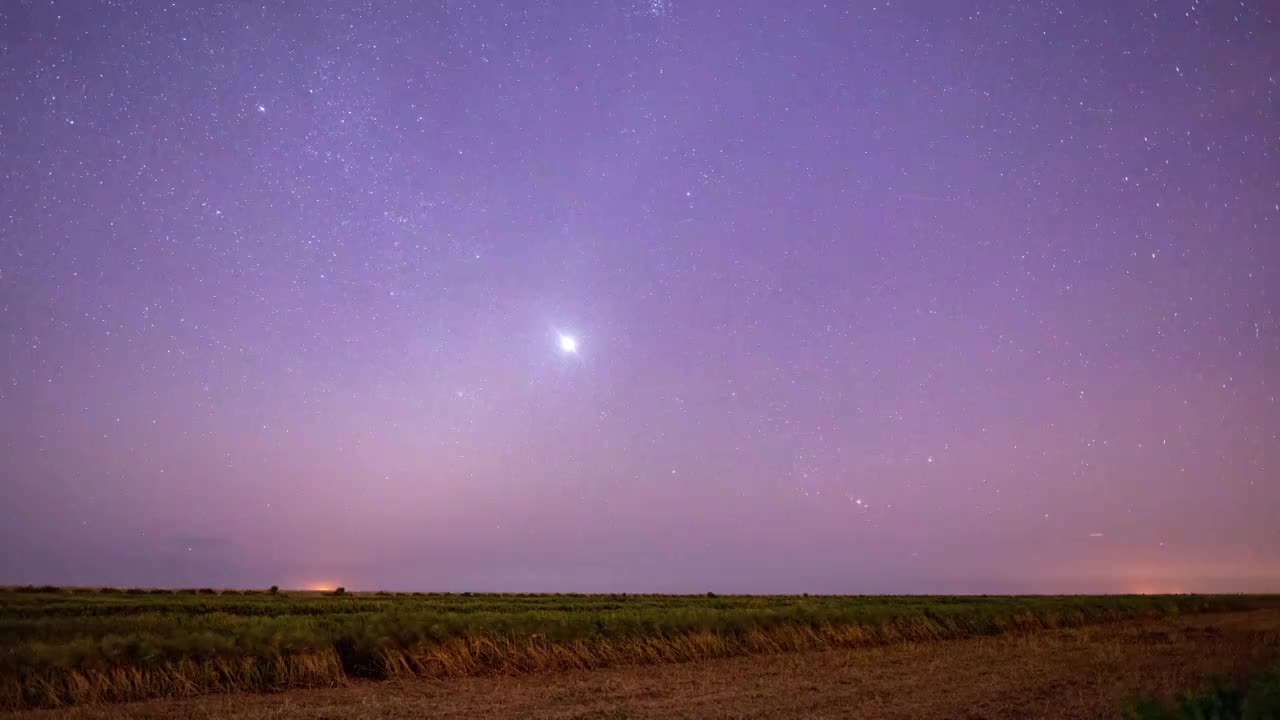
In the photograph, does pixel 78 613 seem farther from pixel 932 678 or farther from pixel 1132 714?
pixel 1132 714

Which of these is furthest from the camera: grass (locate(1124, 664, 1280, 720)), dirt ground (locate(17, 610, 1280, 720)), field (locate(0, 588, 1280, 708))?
field (locate(0, 588, 1280, 708))

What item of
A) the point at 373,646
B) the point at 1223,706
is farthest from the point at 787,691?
the point at 1223,706

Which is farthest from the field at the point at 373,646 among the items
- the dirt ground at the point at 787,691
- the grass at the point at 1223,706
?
the grass at the point at 1223,706

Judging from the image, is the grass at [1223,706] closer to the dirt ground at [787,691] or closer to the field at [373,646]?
the dirt ground at [787,691]

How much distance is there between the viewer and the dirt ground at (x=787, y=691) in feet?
Result: 42.7

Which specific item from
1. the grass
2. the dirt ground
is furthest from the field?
the grass

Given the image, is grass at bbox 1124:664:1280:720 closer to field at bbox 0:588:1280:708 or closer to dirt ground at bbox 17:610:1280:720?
dirt ground at bbox 17:610:1280:720

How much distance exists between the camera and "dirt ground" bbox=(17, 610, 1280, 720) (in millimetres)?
13000

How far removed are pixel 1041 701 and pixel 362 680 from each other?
12.8 metres

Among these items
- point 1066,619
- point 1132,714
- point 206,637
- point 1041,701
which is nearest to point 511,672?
point 206,637

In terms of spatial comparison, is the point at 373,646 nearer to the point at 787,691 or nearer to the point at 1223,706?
the point at 787,691

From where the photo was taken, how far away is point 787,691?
15250 mm

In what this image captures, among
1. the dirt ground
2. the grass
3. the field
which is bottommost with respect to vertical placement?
the dirt ground

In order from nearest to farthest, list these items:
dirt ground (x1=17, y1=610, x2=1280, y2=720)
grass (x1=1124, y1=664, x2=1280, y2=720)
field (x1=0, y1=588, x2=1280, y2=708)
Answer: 1. grass (x1=1124, y1=664, x2=1280, y2=720)
2. dirt ground (x1=17, y1=610, x2=1280, y2=720)
3. field (x1=0, y1=588, x2=1280, y2=708)
